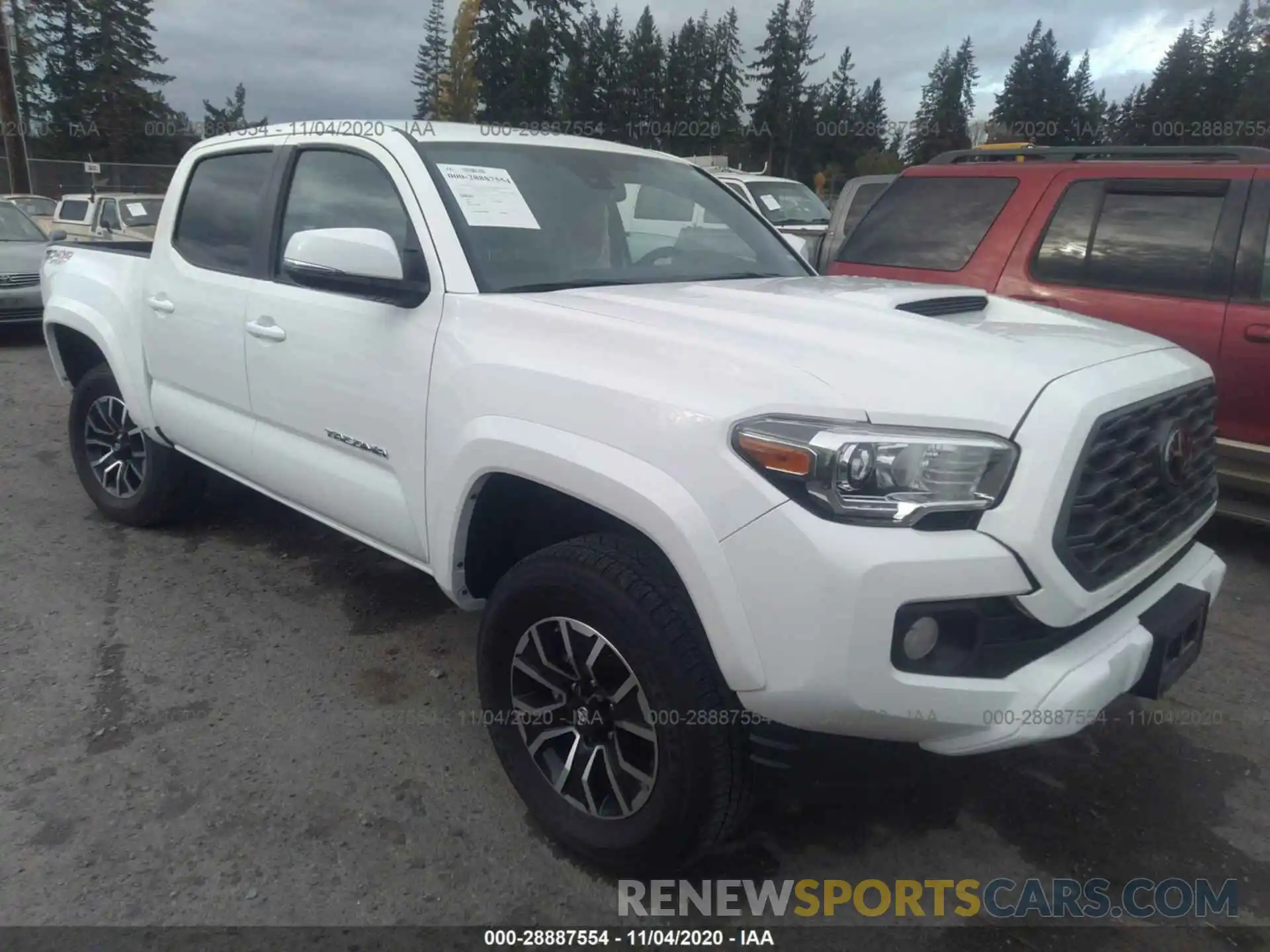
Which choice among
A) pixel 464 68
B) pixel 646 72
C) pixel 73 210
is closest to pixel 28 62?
pixel 464 68

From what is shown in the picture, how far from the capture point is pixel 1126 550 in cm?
221

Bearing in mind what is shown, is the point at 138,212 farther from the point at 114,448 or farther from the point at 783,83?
the point at 783,83

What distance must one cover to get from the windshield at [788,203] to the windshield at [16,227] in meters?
8.58

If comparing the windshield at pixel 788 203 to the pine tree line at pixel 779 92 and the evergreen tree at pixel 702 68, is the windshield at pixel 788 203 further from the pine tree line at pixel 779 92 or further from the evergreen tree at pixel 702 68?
the evergreen tree at pixel 702 68

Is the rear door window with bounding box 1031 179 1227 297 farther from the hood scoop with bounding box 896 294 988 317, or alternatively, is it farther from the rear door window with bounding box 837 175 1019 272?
the hood scoop with bounding box 896 294 988 317

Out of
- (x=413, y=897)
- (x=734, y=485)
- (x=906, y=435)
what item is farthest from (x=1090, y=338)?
(x=413, y=897)

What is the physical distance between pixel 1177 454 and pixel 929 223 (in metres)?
3.35

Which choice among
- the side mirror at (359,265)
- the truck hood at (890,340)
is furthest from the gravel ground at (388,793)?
the side mirror at (359,265)

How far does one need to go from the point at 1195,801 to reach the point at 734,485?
1928 millimetres

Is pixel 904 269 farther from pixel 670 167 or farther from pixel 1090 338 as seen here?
pixel 1090 338

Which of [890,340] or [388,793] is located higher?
[890,340]

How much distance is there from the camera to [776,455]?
196 cm

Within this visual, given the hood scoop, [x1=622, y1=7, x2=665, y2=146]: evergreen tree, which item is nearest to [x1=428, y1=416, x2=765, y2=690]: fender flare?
the hood scoop

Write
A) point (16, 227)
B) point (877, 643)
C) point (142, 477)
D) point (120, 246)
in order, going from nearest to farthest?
1. point (877, 643)
2. point (142, 477)
3. point (120, 246)
4. point (16, 227)
